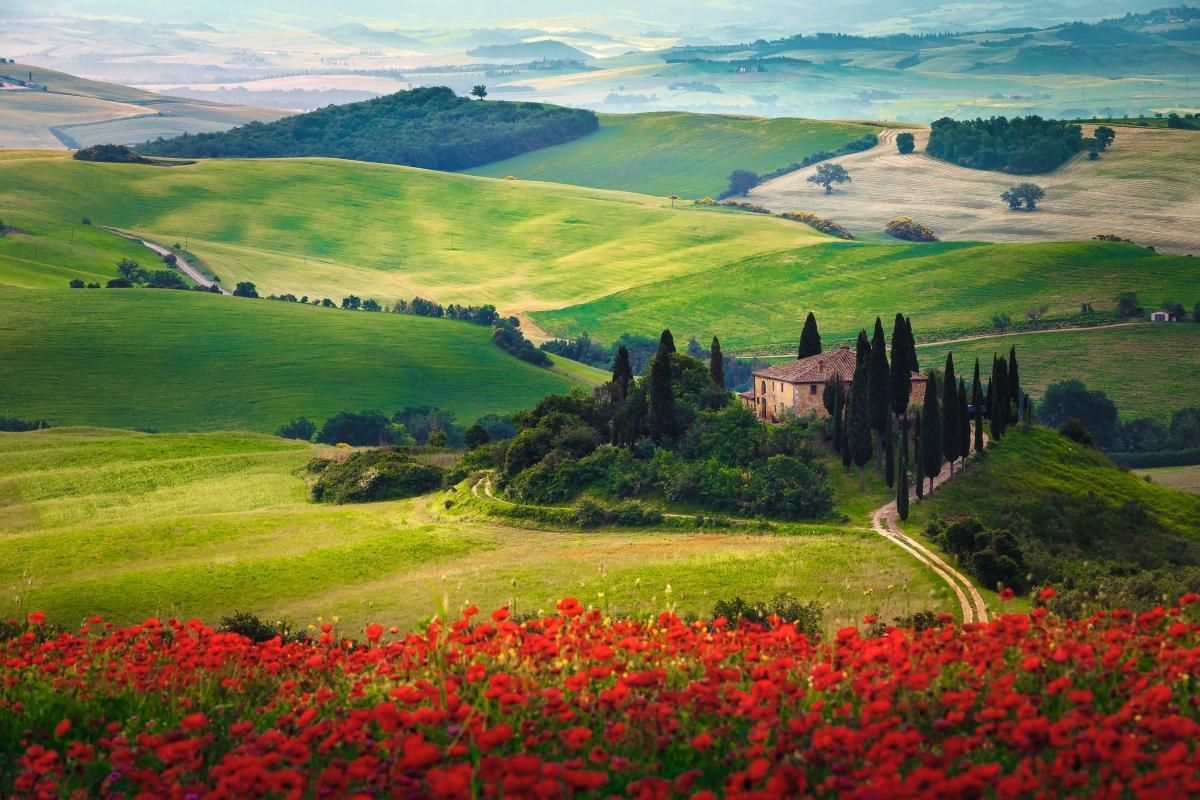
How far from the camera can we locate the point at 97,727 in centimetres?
2055

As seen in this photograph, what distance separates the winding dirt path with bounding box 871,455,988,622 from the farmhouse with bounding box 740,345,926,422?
16088mm

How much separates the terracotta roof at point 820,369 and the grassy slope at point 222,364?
6058 cm

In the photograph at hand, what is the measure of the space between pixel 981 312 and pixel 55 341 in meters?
122

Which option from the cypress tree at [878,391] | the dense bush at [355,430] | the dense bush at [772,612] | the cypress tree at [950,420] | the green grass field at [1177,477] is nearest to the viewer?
the dense bush at [772,612]

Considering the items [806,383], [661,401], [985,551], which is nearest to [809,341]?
[806,383]

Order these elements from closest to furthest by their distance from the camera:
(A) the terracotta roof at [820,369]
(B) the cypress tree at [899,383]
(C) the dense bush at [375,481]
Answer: (B) the cypress tree at [899,383]
(C) the dense bush at [375,481]
(A) the terracotta roof at [820,369]

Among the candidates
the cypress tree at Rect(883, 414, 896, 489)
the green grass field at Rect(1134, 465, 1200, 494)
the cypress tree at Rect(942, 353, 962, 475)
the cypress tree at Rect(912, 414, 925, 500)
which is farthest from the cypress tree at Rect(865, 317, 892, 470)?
the green grass field at Rect(1134, 465, 1200, 494)

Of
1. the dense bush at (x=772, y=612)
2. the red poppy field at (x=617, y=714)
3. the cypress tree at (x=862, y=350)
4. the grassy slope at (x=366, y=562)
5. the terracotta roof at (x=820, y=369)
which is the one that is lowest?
the grassy slope at (x=366, y=562)

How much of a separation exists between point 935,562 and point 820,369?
122ft

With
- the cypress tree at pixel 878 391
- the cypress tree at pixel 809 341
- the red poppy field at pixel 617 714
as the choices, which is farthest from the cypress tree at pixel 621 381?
the red poppy field at pixel 617 714

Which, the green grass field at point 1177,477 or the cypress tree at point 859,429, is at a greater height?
the cypress tree at point 859,429

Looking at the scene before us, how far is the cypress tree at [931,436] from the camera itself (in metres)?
80.4

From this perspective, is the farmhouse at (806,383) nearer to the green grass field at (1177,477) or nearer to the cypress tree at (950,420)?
the cypress tree at (950,420)

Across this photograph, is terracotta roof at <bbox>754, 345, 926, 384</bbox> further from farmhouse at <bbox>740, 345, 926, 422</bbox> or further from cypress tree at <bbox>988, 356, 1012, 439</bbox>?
cypress tree at <bbox>988, 356, 1012, 439</bbox>
